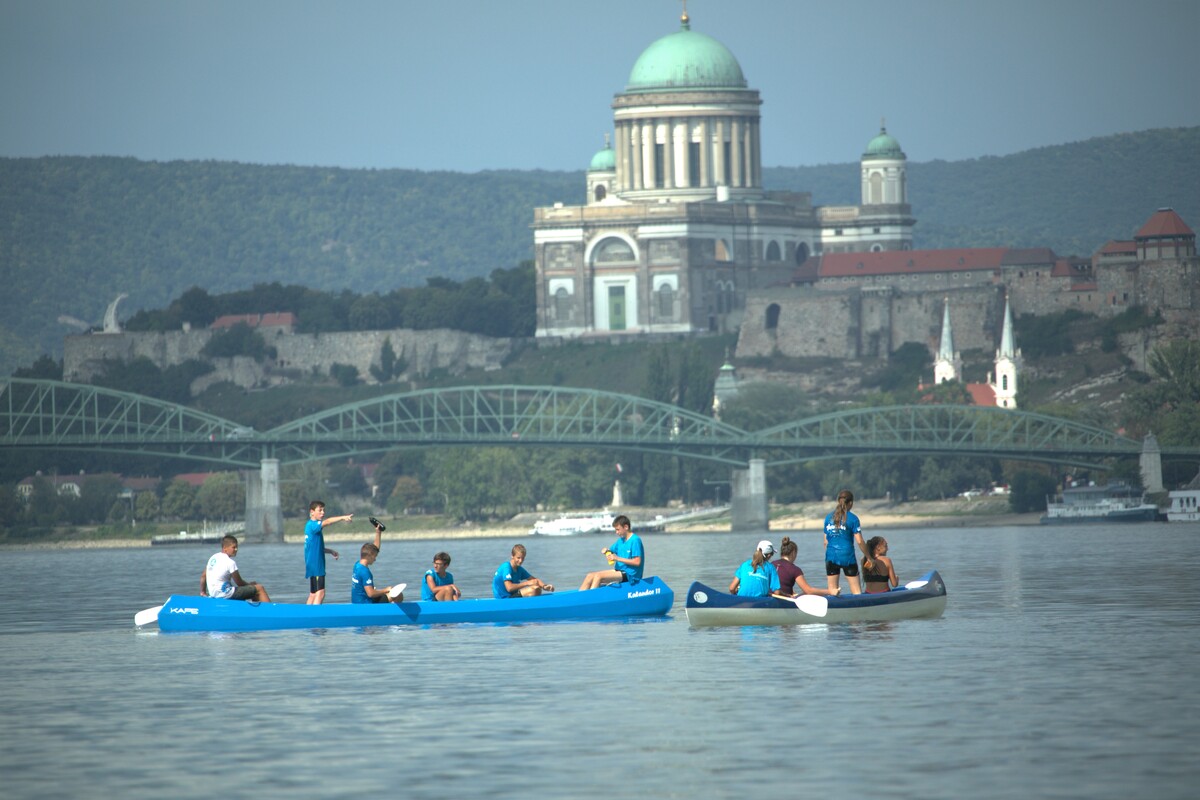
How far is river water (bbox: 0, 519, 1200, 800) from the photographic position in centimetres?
Answer: 2814

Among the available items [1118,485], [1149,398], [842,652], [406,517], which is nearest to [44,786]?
[842,652]

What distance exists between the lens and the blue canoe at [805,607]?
44844 millimetres

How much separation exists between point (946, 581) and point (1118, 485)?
7169 cm

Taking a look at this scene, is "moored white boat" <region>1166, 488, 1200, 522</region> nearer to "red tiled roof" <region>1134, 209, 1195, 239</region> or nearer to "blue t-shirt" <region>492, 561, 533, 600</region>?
"red tiled roof" <region>1134, 209, 1195, 239</region>

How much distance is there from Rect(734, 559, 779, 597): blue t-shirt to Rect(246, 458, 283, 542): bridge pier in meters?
101

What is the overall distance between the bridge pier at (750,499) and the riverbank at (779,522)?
196 inches

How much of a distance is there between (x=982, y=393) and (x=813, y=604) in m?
134

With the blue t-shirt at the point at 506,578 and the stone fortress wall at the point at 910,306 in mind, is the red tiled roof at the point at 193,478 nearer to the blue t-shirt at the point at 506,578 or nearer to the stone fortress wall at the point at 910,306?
the stone fortress wall at the point at 910,306

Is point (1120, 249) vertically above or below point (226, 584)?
above

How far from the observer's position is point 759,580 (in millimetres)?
45688

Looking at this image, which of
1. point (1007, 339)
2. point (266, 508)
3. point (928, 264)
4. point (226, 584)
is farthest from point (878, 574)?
point (928, 264)

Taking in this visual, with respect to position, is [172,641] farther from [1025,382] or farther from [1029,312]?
[1029,312]

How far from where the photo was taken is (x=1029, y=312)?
188 meters

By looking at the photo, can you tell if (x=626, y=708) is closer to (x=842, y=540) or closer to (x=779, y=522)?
(x=842, y=540)
